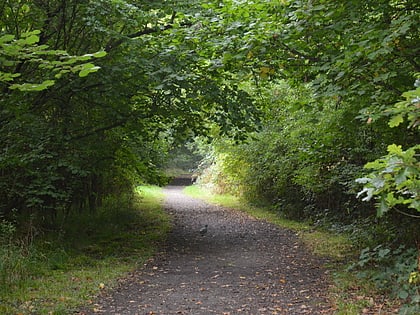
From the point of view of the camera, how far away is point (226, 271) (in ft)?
29.3

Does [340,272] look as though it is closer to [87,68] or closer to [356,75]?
[356,75]

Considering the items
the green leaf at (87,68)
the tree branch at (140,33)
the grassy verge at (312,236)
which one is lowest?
the grassy verge at (312,236)

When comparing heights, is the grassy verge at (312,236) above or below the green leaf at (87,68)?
below

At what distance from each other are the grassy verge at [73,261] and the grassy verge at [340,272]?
3.66 meters

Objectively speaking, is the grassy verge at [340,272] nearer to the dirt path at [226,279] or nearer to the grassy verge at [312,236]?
the grassy verge at [312,236]

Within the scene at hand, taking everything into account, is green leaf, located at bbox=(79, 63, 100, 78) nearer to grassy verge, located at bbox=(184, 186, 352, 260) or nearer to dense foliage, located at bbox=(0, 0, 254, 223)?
dense foliage, located at bbox=(0, 0, 254, 223)

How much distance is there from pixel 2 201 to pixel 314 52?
7551 millimetres

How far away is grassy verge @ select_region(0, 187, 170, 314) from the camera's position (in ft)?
21.4

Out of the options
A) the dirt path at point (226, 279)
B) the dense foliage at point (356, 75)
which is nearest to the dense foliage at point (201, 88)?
the dense foliage at point (356, 75)

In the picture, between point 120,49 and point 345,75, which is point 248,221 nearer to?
point 120,49

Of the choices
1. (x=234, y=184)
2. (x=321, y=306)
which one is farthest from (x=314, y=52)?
(x=234, y=184)

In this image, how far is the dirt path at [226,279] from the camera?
21.5ft

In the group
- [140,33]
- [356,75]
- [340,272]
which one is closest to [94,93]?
[140,33]

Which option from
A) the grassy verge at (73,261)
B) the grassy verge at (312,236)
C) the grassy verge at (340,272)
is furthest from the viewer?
the grassy verge at (312,236)
